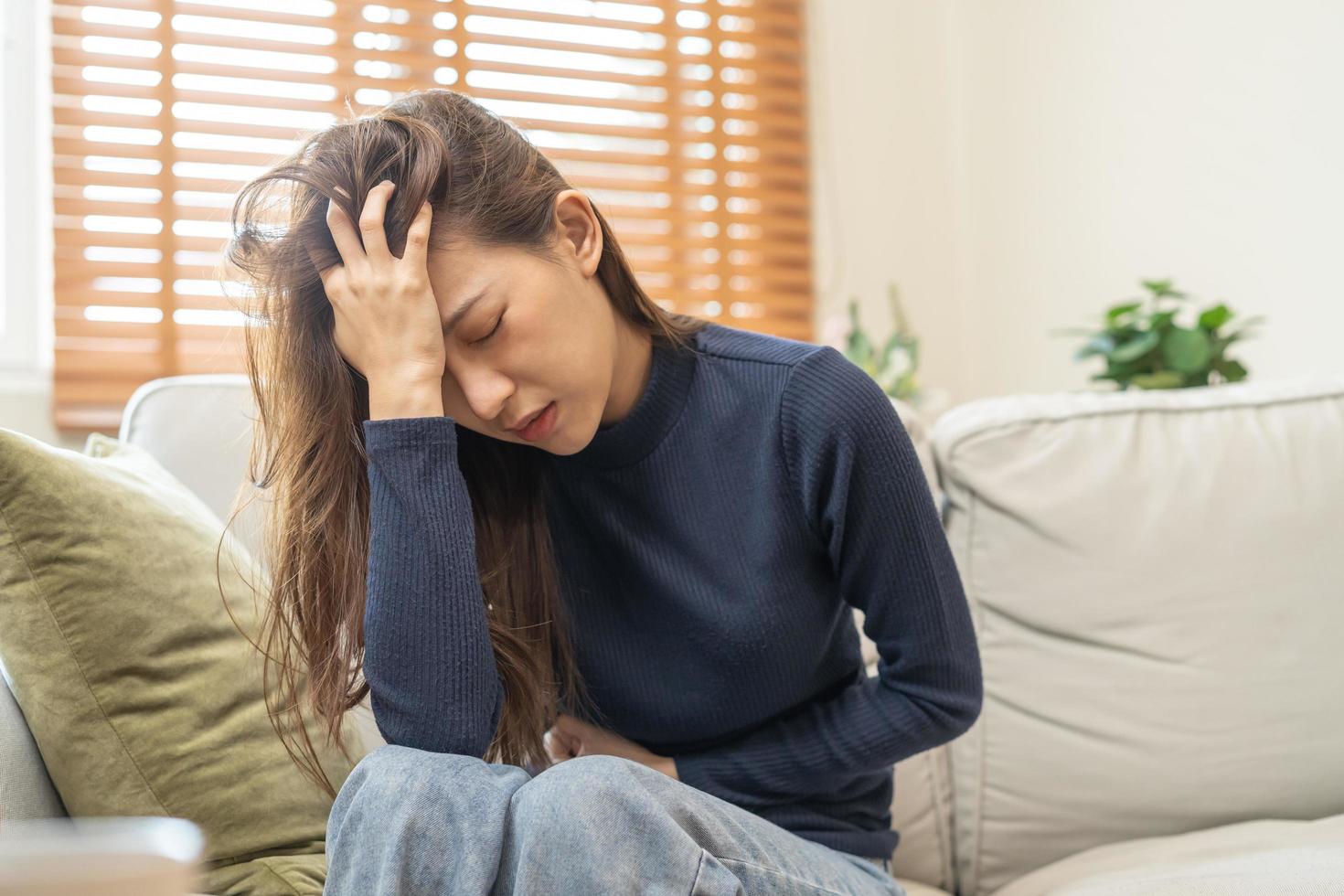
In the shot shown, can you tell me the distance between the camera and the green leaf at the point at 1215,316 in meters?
1.63

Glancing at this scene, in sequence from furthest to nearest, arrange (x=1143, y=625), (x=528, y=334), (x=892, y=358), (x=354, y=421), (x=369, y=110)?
1. (x=892, y=358)
2. (x=369, y=110)
3. (x=1143, y=625)
4. (x=354, y=421)
5. (x=528, y=334)

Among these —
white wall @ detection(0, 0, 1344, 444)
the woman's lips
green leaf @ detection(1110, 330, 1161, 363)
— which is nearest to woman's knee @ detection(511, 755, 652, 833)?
the woman's lips

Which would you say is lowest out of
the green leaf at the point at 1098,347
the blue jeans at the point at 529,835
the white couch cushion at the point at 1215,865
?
the white couch cushion at the point at 1215,865

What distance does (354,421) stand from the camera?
3.17 ft

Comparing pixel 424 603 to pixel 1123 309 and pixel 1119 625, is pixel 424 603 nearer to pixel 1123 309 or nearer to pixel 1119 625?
pixel 1119 625

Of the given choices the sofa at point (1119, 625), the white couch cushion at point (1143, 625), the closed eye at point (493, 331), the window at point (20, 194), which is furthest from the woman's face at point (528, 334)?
the window at point (20, 194)

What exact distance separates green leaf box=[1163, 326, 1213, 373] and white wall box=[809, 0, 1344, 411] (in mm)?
255

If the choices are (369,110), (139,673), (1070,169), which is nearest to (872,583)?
(139,673)

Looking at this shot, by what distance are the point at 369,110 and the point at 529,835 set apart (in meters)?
1.67

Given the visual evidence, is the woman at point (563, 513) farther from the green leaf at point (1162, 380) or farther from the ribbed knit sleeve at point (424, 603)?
the green leaf at point (1162, 380)

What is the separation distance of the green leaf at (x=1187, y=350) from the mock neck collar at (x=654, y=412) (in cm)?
95

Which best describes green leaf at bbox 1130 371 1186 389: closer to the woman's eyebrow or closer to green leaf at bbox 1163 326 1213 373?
green leaf at bbox 1163 326 1213 373


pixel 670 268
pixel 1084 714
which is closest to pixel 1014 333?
pixel 670 268

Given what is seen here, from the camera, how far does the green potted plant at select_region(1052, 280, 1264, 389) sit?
164cm
